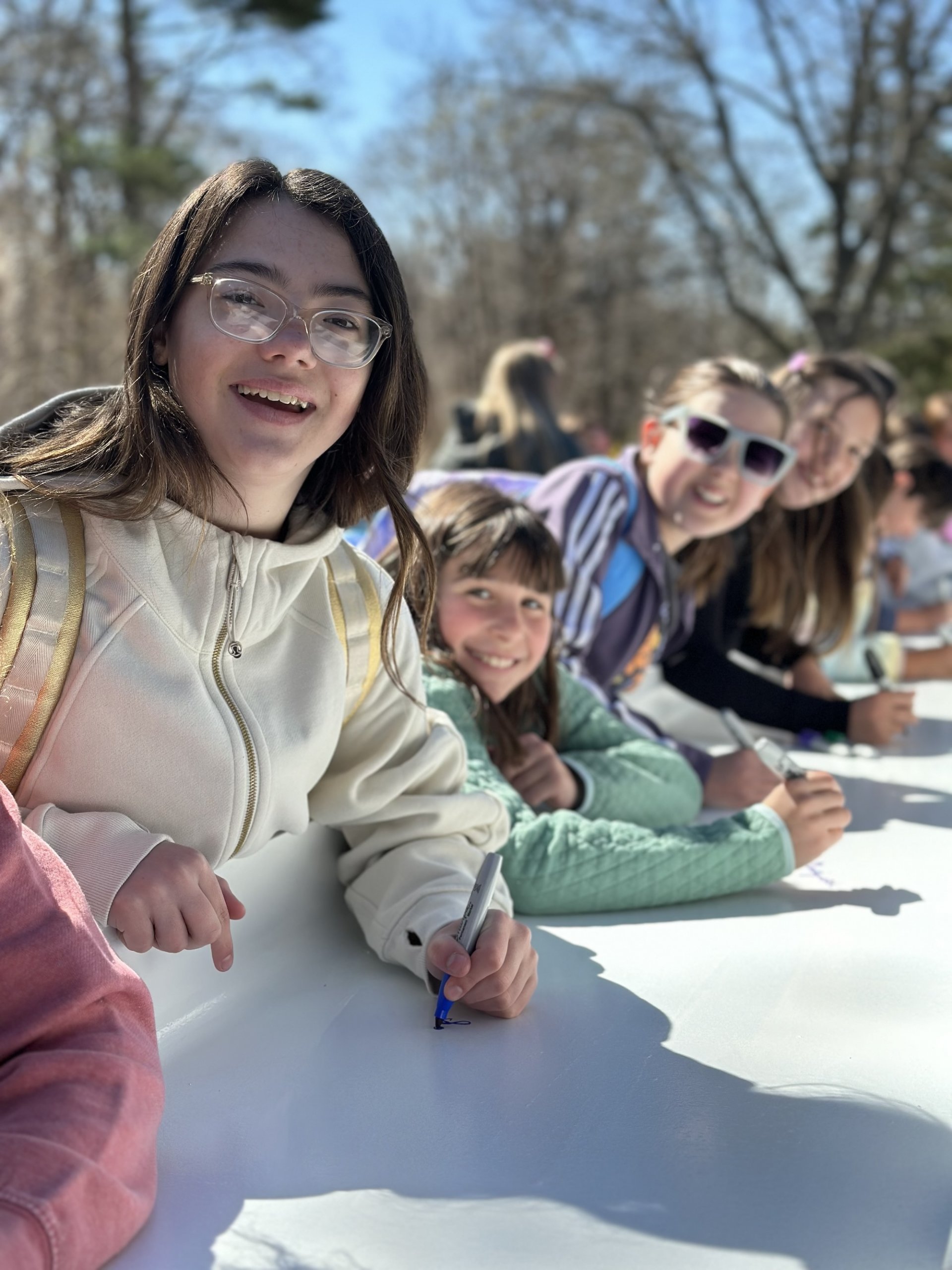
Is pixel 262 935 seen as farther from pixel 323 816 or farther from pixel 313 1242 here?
pixel 313 1242

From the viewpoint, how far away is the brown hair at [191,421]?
117cm

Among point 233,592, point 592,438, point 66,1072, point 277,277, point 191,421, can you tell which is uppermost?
point 277,277

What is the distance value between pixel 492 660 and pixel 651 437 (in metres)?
0.89

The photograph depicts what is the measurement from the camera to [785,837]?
5.66 ft

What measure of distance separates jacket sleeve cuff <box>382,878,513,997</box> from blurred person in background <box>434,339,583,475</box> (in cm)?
400

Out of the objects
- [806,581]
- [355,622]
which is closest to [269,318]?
[355,622]

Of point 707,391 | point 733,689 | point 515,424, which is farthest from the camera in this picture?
point 515,424

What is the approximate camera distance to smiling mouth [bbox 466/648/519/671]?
1877 millimetres

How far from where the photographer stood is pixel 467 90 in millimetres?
15266

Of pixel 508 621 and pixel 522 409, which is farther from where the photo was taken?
pixel 522 409

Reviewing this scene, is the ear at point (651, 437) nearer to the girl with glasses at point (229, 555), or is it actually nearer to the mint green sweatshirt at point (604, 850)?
the mint green sweatshirt at point (604, 850)

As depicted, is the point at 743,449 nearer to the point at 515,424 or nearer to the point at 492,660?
the point at 492,660

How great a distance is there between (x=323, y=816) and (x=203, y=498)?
16.2 inches

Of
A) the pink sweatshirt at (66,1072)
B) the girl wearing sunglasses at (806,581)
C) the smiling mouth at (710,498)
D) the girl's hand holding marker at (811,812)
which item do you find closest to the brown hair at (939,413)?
the girl wearing sunglasses at (806,581)
